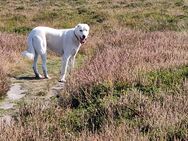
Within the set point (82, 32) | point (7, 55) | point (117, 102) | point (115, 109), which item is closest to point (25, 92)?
point (82, 32)

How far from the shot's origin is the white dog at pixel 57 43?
10.2 m

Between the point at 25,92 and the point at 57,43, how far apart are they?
7.04ft

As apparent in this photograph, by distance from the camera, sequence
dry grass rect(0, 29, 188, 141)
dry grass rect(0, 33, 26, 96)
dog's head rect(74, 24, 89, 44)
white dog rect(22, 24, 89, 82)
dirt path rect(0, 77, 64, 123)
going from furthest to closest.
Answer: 1. white dog rect(22, 24, 89, 82)
2. dog's head rect(74, 24, 89, 44)
3. dry grass rect(0, 33, 26, 96)
4. dirt path rect(0, 77, 64, 123)
5. dry grass rect(0, 29, 188, 141)

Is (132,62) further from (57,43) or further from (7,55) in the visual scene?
(7,55)

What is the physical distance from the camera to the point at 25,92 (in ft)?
29.2

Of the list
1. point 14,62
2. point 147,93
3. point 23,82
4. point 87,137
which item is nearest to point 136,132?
point 87,137

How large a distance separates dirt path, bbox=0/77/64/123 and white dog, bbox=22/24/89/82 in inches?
17.5

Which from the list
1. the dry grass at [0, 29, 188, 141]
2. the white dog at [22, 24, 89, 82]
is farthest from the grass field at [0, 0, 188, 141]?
the white dog at [22, 24, 89, 82]

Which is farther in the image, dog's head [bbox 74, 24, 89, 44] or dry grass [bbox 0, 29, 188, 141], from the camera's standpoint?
dog's head [bbox 74, 24, 89, 44]

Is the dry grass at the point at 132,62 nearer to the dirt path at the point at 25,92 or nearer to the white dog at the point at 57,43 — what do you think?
the white dog at the point at 57,43

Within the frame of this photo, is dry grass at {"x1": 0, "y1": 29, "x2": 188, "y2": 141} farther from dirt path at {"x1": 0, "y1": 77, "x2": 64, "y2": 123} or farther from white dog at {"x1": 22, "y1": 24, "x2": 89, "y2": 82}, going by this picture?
white dog at {"x1": 22, "y1": 24, "x2": 89, "y2": 82}

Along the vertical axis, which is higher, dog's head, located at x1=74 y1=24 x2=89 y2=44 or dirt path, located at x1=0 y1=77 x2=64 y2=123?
dog's head, located at x1=74 y1=24 x2=89 y2=44

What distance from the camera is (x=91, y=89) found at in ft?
23.6

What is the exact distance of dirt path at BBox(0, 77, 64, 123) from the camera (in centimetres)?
753
